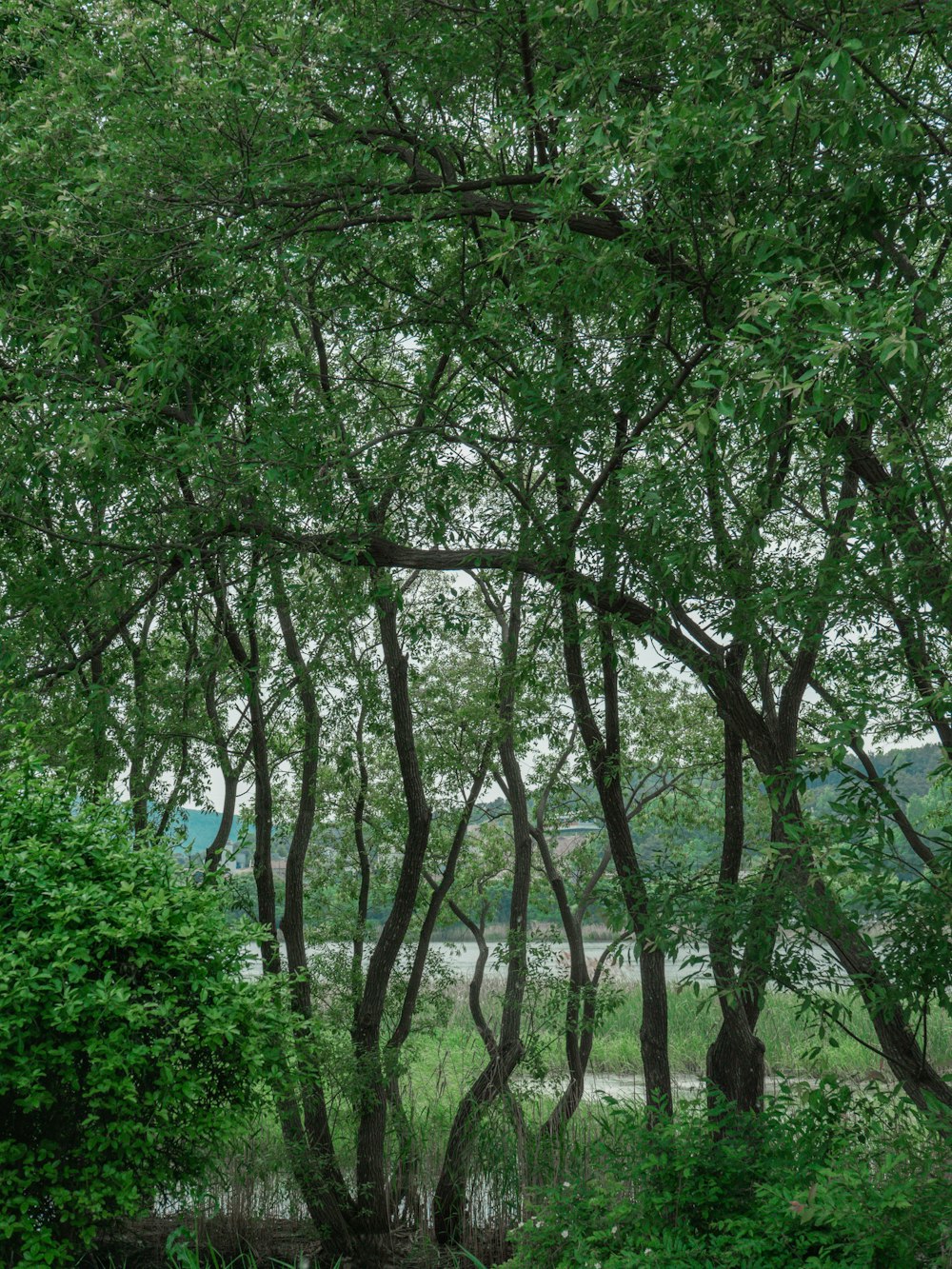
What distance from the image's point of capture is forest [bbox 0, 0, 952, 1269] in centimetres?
397

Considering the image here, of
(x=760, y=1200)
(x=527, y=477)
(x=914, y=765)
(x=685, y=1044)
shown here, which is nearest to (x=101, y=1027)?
(x=760, y=1200)

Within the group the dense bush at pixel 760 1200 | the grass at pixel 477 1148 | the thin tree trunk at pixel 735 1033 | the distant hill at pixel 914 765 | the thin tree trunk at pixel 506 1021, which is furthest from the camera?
the thin tree trunk at pixel 506 1021

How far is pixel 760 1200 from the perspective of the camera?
4270 millimetres

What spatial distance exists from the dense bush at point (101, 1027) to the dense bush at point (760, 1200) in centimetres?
139

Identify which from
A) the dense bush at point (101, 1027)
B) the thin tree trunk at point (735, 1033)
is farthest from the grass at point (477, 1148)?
the dense bush at point (101, 1027)

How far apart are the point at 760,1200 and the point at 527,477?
464 cm

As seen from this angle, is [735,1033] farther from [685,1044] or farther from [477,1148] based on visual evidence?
[685,1044]

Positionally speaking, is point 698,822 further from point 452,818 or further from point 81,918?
point 81,918

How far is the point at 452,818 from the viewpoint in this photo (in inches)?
420

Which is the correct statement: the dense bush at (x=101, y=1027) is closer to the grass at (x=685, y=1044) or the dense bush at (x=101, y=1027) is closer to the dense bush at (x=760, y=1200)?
the dense bush at (x=760, y=1200)

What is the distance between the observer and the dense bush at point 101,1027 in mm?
4117

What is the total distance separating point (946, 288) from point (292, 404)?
326cm

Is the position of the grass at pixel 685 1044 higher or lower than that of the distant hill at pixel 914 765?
lower

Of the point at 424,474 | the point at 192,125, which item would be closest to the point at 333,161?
the point at 192,125
